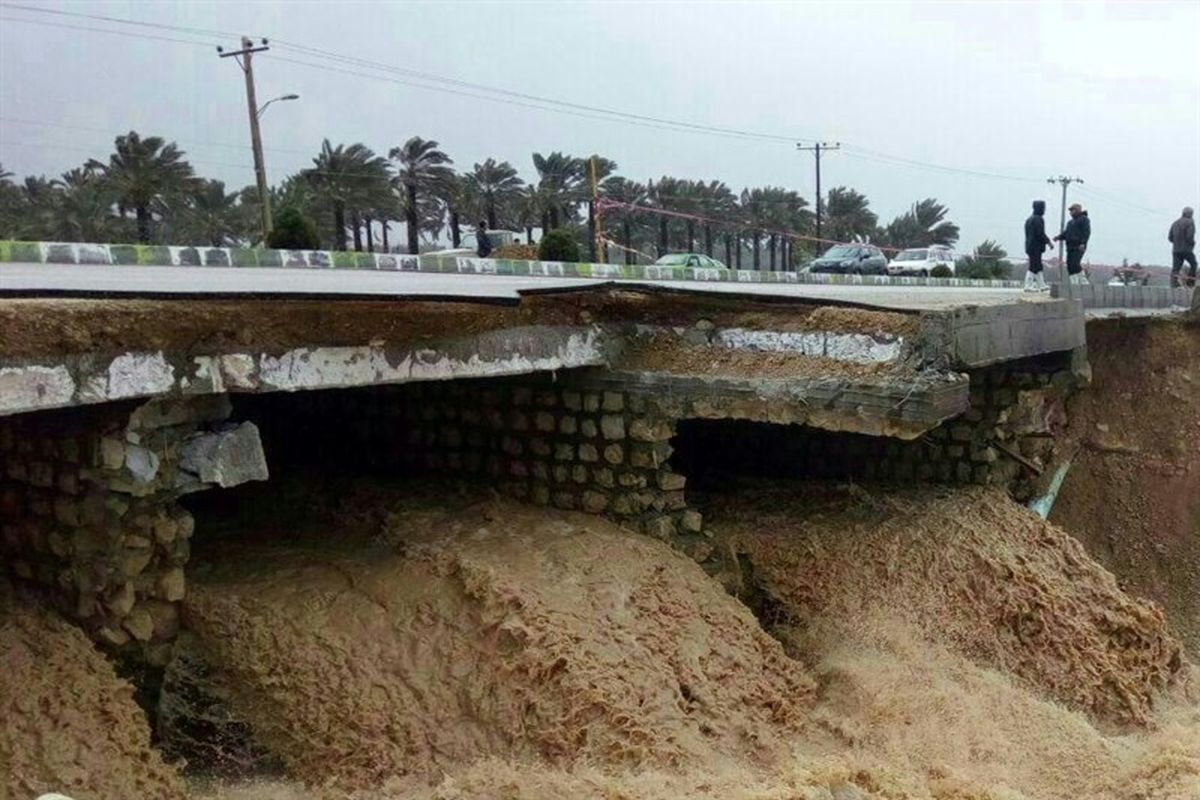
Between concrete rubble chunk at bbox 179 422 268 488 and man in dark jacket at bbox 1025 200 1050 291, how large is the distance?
10.2 m

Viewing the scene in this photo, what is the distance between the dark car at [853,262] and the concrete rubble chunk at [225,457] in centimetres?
2642

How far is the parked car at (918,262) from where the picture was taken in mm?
34188

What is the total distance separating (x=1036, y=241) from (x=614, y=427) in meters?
8.48

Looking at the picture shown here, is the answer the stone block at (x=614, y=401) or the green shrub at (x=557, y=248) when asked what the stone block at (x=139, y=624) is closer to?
the stone block at (x=614, y=401)

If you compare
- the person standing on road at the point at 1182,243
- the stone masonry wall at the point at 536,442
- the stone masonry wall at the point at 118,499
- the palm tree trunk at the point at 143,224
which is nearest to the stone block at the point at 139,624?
the stone masonry wall at the point at 118,499

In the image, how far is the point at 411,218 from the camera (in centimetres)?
3447

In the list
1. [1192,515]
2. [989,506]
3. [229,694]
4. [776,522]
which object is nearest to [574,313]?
[776,522]

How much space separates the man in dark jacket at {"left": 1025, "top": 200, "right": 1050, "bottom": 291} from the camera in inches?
497

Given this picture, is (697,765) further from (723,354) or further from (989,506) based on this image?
(989,506)

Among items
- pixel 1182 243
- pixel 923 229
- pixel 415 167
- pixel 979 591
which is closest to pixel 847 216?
pixel 923 229

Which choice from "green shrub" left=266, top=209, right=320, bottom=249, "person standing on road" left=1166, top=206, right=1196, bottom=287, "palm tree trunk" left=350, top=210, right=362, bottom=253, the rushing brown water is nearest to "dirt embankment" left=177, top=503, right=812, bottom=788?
the rushing brown water

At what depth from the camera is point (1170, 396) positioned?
13.5 metres

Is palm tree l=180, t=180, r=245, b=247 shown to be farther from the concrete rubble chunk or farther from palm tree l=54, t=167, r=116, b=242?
the concrete rubble chunk

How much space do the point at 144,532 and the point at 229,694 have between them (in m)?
0.94
